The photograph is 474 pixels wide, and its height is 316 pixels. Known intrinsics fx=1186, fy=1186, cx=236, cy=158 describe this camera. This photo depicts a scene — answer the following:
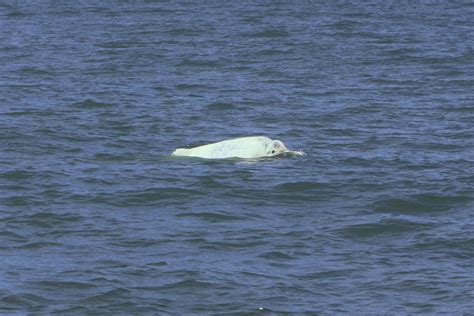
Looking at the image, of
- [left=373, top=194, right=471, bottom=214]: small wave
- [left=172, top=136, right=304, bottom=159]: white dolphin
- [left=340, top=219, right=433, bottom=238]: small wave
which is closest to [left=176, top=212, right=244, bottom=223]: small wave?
[left=340, top=219, right=433, bottom=238]: small wave

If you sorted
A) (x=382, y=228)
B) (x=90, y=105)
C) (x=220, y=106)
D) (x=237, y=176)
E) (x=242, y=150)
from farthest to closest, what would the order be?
(x=220, y=106)
(x=90, y=105)
(x=242, y=150)
(x=237, y=176)
(x=382, y=228)

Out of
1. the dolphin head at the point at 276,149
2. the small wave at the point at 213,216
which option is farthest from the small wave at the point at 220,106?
the small wave at the point at 213,216

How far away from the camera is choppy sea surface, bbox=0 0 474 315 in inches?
564

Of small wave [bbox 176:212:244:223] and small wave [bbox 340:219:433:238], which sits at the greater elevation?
small wave [bbox 340:219:433:238]

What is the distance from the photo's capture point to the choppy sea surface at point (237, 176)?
14.3m

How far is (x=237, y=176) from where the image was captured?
20.2 metres

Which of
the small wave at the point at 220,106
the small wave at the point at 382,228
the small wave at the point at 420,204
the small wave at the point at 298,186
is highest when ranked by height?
the small wave at the point at 382,228

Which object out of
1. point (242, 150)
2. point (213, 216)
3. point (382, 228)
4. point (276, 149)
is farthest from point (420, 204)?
point (242, 150)

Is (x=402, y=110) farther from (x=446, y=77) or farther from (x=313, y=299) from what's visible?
(x=313, y=299)

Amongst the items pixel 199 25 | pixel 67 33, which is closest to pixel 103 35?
pixel 67 33

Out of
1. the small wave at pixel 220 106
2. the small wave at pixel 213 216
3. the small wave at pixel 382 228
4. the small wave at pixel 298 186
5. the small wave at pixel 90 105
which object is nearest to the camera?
the small wave at pixel 382 228

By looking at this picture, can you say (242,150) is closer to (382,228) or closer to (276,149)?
(276,149)

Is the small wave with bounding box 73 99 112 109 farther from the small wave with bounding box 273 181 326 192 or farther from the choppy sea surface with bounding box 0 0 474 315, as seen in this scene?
the small wave with bounding box 273 181 326 192

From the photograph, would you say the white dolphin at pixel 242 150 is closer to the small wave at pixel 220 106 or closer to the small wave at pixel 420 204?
the small wave at pixel 420 204
